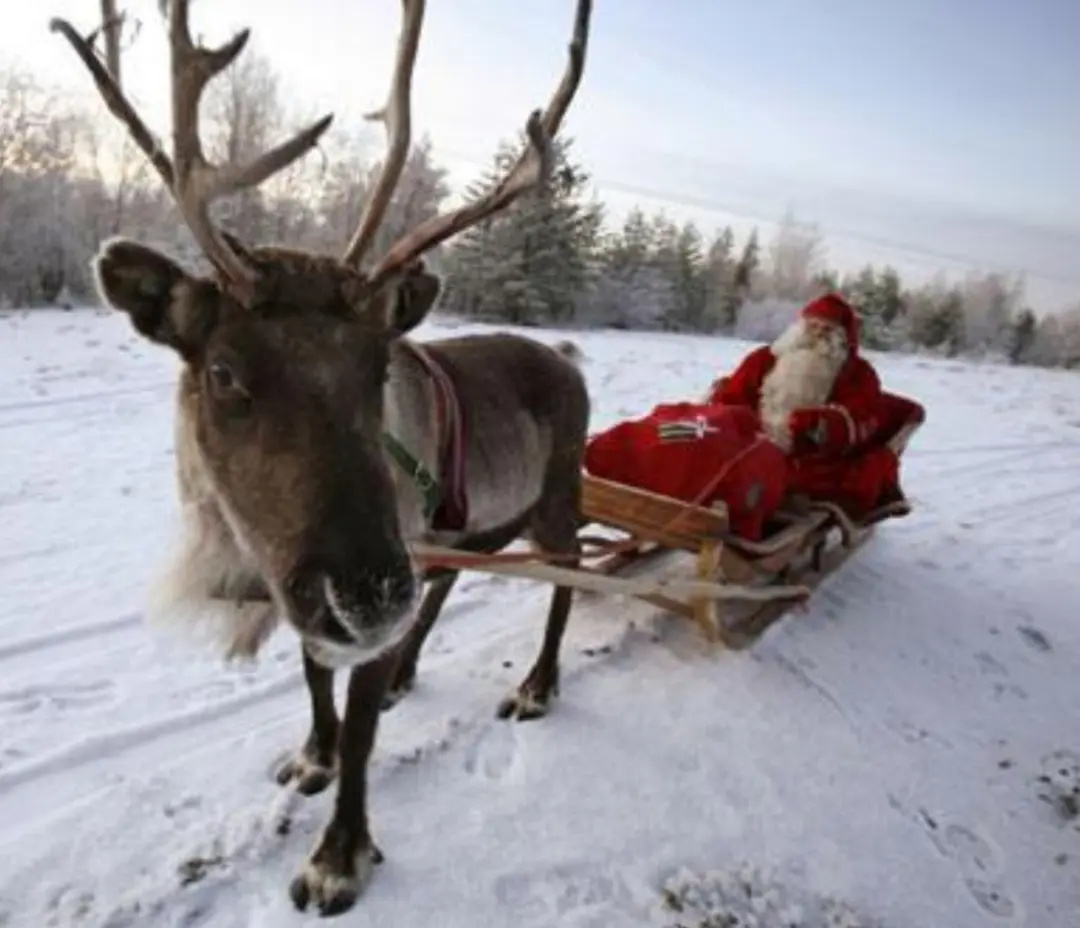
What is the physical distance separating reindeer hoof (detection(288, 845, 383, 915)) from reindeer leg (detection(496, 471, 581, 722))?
1.24 metres

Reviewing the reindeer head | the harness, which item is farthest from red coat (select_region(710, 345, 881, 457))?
the reindeer head

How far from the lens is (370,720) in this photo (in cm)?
312

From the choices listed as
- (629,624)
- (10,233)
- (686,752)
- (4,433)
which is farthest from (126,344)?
(10,233)

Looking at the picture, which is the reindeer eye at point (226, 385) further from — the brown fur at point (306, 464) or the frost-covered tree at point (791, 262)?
the frost-covered tree at point (791, 262)

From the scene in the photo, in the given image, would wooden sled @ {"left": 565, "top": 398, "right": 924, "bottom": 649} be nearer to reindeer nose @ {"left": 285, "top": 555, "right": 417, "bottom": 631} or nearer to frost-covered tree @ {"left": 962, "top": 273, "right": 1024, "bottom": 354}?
reindeer nose @ {"left": 285, "top": 555, "right": 417, "bottom": 631}

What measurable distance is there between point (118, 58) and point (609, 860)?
2.93m

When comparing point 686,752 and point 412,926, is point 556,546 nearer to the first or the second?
point 686,752

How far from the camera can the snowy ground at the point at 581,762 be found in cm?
311

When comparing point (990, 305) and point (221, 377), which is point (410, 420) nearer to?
point (221, 377)

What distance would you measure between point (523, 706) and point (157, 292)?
8.04 feet

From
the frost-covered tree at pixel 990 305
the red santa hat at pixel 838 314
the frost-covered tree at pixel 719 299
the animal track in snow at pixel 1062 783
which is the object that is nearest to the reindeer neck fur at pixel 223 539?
the animal track in snow at pixel 1062 783

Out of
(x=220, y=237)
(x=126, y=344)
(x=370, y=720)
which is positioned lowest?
(x=126, y=344)

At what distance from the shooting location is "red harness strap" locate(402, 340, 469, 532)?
11.3ft

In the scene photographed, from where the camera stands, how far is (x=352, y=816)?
3104 millimetres
